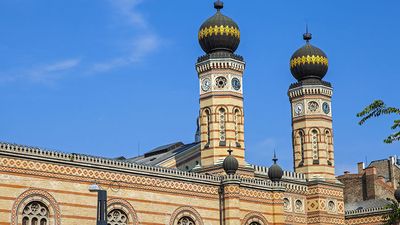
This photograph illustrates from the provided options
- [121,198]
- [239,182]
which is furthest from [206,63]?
[121,198]

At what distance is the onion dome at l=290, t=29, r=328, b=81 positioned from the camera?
159ft

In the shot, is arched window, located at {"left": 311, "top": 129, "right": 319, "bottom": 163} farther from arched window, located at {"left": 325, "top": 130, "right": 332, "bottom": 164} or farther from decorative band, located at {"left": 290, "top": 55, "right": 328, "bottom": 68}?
decorative band, located at {"left": 290, "top": 55, "right": 328, "bottom": 68}

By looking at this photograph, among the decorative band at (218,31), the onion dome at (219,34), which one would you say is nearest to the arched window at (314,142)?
the onion dome at (219,34)

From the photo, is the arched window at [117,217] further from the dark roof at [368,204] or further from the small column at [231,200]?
the dark roof at [368,204]

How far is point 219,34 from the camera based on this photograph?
144 ft

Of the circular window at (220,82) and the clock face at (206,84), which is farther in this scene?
the clock face at (206,84)

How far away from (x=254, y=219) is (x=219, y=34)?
10.5m

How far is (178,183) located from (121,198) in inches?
140

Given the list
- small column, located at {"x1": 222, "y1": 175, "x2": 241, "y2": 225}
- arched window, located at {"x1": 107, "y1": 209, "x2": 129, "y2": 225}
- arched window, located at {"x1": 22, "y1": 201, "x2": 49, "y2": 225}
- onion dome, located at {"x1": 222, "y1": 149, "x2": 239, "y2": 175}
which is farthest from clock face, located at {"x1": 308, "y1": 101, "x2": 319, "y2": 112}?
arched window, located at {"x1": 22, "y1": 201, "x2": 49, "y2": 225}

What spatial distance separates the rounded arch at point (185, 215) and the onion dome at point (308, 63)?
46.3ft

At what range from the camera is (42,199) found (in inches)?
1294

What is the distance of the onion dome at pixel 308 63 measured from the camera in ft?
159

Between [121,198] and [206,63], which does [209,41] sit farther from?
[121,198]

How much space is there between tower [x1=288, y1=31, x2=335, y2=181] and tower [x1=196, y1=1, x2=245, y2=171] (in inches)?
222
